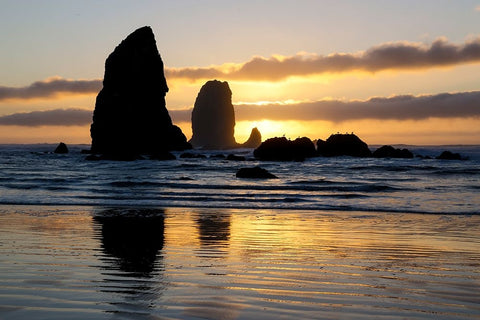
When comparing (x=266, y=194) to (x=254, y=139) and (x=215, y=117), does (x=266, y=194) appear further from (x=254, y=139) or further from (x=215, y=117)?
(x=215, y=117)

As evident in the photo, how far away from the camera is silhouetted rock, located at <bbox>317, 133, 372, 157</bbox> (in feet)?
193

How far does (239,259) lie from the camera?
834 cm

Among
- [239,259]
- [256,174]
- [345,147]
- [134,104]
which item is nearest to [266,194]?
[256,174]

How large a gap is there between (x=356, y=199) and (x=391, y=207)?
3261 millimetres

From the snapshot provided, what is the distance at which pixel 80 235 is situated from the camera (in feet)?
37.2

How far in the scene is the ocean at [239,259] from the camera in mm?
5266

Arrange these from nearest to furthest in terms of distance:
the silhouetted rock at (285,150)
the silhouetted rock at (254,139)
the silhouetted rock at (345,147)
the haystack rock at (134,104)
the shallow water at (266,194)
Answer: the shallow water at (266,194) < the silhouetted rock at (285,150) < the silhouetted rock at (345,147) < the haystack rock at (134,104) < the silhouetted rock at (254,139)

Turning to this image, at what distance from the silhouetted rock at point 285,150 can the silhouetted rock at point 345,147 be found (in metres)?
3.18

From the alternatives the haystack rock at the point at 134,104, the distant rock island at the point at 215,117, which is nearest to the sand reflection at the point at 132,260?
the haystack rock at the point at 134,104

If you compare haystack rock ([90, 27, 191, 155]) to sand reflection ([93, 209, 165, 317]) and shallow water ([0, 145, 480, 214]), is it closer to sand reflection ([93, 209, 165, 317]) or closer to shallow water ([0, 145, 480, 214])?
shallow water ([0, 145, 480, 214])

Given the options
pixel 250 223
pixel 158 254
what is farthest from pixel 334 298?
pixel 250 223

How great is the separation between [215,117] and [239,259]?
17268cm

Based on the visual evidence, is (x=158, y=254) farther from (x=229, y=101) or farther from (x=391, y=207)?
(x=229, y=101)

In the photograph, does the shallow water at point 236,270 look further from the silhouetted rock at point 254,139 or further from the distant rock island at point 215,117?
the distant rock island at point 215,117
